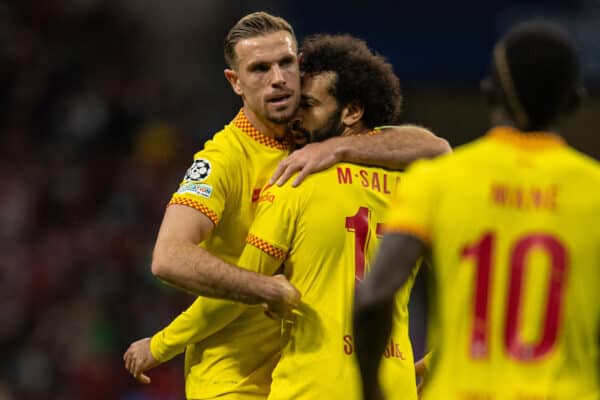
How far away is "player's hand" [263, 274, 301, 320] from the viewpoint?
4.20 m

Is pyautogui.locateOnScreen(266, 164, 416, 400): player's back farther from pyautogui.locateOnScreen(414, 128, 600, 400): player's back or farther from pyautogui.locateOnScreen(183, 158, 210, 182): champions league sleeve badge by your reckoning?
pyautogui.locateOnScreen(414, 128, 600, 400): player's back

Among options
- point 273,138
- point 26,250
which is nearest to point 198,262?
point 273,138

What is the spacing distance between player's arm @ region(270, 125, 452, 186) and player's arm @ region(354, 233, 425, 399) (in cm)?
122

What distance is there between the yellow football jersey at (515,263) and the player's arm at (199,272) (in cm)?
126

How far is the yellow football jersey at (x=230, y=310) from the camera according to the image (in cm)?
463

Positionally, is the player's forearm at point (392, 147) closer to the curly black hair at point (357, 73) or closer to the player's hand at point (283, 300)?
the curly black hair at point (357, 73)

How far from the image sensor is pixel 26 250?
12.2 metres

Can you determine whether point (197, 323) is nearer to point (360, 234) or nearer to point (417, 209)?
point (360, 234)

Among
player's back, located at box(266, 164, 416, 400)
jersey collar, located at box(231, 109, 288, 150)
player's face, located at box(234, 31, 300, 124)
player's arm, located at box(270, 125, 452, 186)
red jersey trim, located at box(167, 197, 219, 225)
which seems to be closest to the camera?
player's back, located at box(266, 164, 416, 400)

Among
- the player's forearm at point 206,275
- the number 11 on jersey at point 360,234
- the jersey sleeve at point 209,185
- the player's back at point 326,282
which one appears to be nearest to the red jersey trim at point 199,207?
the jersey sleeve at point 209,185

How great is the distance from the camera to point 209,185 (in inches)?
180

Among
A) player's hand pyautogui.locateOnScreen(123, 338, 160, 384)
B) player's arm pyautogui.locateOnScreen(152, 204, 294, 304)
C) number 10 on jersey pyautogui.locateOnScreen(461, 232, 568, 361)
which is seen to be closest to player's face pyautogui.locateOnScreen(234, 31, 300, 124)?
player's arm pyautogui.locateOnScreen(152, 204, 294, 304)

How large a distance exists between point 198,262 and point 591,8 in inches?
278

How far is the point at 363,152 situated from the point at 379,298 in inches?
57.9
